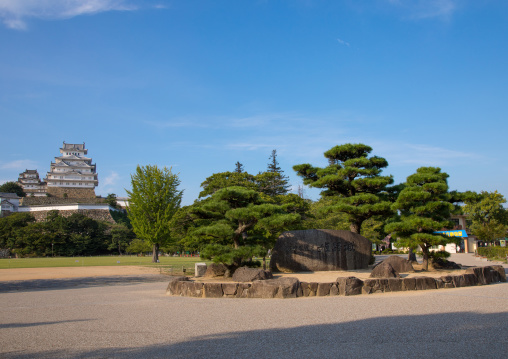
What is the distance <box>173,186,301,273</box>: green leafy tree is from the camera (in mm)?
12641

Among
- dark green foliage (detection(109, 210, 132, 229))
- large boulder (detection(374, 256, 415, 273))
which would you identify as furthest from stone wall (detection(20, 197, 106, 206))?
large boulder (detection(374, 256, 415, 273))

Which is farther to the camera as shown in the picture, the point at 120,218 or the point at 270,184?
the point at 120,218

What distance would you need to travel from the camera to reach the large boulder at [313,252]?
1525 centimetres

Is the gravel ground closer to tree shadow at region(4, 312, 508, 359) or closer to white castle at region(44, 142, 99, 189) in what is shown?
tree shadow at region(4, 312, 508, 359)

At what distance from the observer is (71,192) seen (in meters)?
75.2

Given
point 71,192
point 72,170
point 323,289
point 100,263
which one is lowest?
point 100,263

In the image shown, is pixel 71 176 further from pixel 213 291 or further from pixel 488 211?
pixel 213 291

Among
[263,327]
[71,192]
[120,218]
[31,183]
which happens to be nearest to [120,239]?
[120,218]

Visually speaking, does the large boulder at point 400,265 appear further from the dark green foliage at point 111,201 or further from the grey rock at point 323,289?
the dark green foliage at point 111,201

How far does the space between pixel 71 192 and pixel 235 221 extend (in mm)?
70459

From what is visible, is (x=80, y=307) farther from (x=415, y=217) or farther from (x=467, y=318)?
(x=415, y=217)

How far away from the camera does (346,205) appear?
1658cm

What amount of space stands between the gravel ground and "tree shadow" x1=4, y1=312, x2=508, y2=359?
12 mm

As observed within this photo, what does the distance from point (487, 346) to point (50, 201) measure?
232 ft
